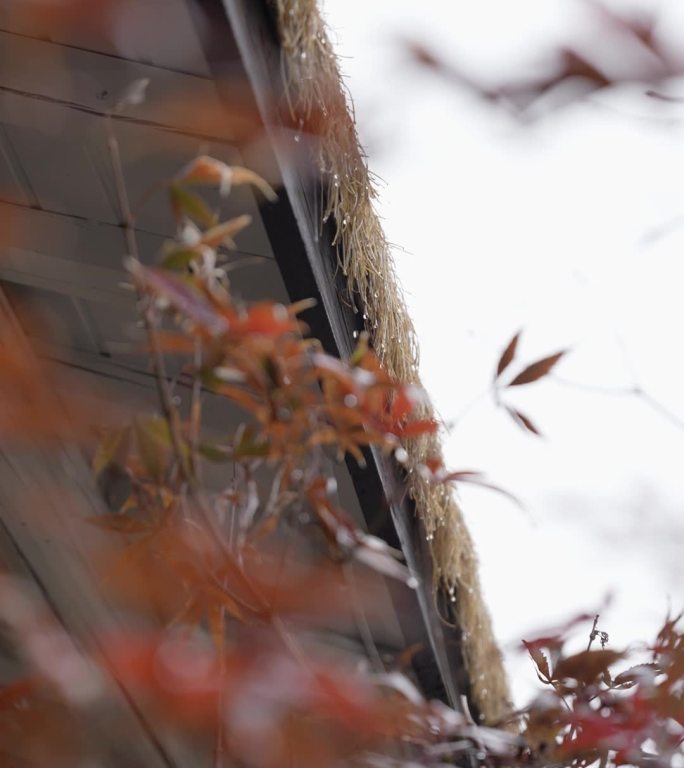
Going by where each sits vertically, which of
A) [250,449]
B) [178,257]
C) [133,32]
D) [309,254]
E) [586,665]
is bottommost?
[586,665]

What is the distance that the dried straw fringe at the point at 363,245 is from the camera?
3.38 feet

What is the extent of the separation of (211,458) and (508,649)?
1.65 ft

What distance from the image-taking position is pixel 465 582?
5.42ft

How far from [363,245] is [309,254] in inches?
4.9

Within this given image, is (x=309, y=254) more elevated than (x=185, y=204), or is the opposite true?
(x=309, y=254)

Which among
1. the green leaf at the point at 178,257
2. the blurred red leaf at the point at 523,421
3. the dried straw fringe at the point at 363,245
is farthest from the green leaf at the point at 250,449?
the dried straw fringe at the point at 363,245

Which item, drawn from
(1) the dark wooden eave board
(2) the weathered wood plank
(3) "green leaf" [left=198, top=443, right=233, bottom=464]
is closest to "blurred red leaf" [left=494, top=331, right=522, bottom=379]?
(1) the dark wooden eave board

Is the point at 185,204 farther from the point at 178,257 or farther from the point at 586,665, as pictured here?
the point at 586,665

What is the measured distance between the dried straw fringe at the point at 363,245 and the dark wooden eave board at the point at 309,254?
18 mm

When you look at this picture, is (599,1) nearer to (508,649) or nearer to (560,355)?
(560,355)

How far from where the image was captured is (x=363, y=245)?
1.20 meters

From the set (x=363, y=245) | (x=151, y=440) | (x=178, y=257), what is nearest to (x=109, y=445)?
(x=151, y=440)

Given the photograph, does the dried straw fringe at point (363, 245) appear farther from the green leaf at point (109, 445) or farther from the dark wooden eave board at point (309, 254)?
the green leaf at point (109, 445)

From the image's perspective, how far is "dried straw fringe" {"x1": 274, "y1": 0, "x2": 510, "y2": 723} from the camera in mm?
1029
